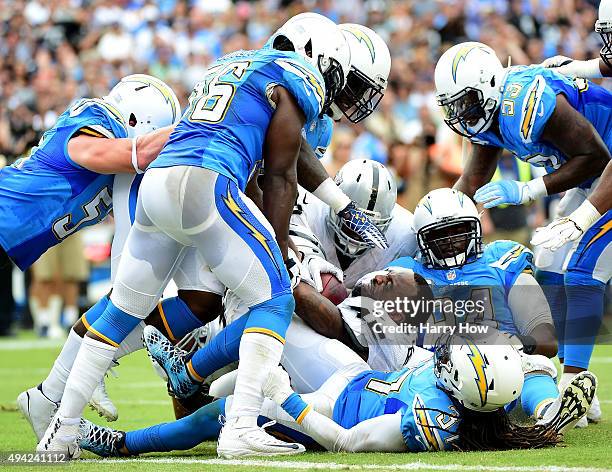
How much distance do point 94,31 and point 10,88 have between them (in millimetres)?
1903

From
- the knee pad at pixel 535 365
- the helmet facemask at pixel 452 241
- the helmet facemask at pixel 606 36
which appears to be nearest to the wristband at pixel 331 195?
the helmet facemask at pixel 452 241

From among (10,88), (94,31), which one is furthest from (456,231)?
(94,31)

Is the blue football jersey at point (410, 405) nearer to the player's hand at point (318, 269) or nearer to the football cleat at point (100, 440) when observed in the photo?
the player's hand at point (318, 269)

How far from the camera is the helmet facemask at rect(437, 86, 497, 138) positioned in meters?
6.16

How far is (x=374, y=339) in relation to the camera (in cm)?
550

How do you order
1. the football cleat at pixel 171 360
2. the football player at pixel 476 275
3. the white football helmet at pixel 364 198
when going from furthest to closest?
the white football helmet at pixel 364 198
the football player at pixel 476 275
the football cleat at pixel 171 360

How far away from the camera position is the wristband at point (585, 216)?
215 inches

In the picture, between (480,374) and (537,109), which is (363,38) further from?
(480,374)

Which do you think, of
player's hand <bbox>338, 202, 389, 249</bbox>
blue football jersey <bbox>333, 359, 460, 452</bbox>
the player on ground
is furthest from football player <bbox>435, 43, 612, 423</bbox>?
the player on ground

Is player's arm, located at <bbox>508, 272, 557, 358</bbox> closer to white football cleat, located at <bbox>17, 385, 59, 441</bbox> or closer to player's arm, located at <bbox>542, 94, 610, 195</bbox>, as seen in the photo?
player's arm, located at <bbox>542, 94, 610, 195</bbox>

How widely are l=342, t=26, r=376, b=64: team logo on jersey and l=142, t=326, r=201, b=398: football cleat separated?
206 cm

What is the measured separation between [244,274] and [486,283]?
62.4 inches

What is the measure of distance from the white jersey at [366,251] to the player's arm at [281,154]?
1.39 m

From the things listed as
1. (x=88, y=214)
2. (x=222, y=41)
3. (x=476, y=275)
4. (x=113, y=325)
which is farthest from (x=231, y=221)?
(x=222, y=41)
